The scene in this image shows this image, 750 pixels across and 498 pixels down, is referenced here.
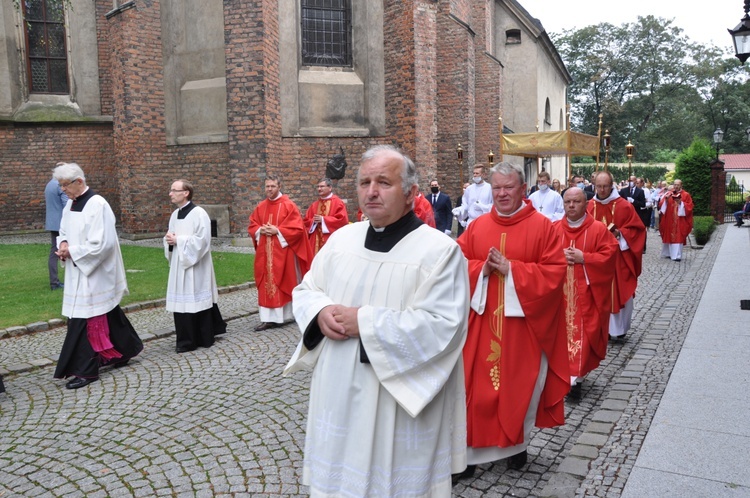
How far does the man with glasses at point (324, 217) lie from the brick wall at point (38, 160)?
1213 cm

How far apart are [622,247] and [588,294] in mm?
2086

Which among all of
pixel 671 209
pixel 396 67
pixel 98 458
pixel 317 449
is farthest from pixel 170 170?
pixel 317 449

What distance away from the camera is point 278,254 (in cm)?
893

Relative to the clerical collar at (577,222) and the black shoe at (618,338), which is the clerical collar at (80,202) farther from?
the black shoe at (618,338)

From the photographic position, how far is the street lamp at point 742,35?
33.5 feet

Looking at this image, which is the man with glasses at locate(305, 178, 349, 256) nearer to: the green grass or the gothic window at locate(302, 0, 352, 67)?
the green grass

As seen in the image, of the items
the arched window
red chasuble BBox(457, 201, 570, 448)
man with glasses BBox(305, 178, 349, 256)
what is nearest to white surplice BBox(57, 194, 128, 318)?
man with glasses BBox(305, 178, 349, 256)

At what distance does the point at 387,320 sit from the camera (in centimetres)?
250

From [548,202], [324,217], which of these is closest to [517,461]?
[324,217]

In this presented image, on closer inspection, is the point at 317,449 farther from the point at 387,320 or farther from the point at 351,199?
the point at 351,199

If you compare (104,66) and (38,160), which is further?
(104,66)

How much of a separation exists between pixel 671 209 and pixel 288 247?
10569mm

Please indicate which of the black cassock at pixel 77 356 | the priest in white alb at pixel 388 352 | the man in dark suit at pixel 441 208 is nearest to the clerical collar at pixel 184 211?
the black cassock at pixel 77 356

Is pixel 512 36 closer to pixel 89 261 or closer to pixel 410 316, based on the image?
pixel 89 261
